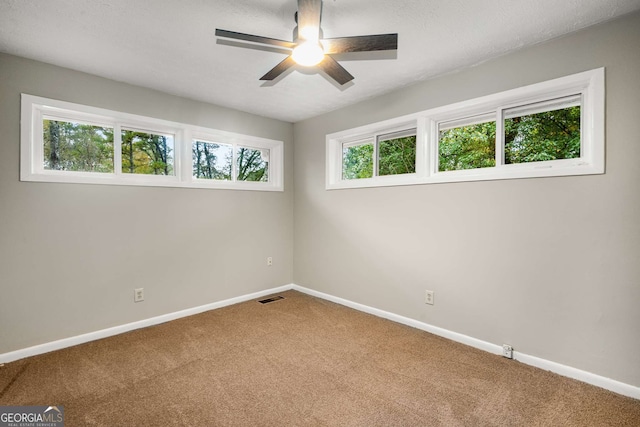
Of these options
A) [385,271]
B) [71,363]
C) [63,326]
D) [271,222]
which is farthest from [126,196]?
[385,271]

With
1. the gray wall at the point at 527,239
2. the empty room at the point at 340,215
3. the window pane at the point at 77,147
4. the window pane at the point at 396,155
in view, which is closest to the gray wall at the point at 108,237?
the empty room at the point at 340,215

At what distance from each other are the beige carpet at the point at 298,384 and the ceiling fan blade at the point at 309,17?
222cm

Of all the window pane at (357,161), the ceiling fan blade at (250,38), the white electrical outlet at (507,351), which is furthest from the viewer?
the window pane at (357,161)

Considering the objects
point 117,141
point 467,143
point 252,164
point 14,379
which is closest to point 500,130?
point 467,143

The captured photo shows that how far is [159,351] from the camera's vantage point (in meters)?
2.54

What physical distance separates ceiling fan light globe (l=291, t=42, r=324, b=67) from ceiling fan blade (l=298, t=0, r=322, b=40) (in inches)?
1.9

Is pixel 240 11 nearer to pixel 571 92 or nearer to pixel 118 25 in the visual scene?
pixel 118 25

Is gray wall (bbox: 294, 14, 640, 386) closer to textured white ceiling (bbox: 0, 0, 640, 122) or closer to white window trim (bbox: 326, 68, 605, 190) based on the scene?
white window trim (bbox: 326, 68, 605, 190)

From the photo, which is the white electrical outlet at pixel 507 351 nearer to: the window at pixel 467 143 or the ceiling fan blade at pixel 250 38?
the window at pixel 467 143

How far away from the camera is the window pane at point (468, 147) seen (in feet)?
8.73

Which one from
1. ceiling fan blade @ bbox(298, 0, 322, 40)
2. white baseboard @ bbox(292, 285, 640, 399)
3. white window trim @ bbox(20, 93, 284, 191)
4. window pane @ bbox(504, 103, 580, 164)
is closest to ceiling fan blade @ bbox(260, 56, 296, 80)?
ceiling fan blade @ bbox(298, 0, 322, 40)

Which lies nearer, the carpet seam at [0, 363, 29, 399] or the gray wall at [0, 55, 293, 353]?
the carpet seam at [0, 363, 29, 399]

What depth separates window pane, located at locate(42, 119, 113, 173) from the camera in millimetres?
2648

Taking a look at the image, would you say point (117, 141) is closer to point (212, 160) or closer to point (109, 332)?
point (212, 160)
